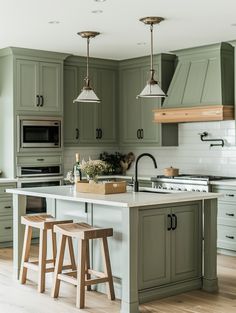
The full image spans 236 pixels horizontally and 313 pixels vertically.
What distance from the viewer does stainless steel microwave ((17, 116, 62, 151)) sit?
7.61 meters

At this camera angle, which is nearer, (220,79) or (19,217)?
(19,217)

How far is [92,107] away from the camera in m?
8.54

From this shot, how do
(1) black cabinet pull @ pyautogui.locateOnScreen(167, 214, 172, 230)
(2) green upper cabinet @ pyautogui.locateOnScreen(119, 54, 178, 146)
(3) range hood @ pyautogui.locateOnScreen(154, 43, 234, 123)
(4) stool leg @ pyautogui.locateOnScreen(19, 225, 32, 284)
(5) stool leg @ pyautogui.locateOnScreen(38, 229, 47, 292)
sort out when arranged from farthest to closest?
(2) green upper cabinet @ pyautogui.locateOnScreen(119, 54, 178, 146) < (3) range hood @ pyautogui.locateOnScreen(154, 43, 234, 123) < (4) stool leg @ pyautogui.locateOnScreen(19, 225, 32, 284) < (5) stool leg @ pyautogui.locateOnScreen(38, 229, 47, 292) < (1) black cabinet pull @ pyautogui.locateOnScreen(167, 214, 172, 230)

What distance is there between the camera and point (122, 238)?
15.1 ft

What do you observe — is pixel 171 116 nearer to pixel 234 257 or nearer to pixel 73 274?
pixel 234 257

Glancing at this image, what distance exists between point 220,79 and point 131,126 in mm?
1829

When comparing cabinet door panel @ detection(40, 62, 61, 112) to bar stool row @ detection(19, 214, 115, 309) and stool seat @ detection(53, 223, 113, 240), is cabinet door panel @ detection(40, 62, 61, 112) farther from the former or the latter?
stool seat @ detection(53, 223, 113, 240)

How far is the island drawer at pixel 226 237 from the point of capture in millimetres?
6867

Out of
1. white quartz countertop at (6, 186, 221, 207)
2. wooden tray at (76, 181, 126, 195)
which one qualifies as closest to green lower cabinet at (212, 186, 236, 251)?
white quartz countertop at (6, 186, 221, 207)

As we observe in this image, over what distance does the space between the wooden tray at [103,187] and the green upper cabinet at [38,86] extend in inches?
98.1

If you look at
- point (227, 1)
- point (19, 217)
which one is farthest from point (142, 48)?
point (19, 217)

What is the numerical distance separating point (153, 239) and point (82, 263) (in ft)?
2.11

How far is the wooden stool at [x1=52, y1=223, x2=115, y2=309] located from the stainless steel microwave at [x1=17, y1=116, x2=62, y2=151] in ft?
9.16

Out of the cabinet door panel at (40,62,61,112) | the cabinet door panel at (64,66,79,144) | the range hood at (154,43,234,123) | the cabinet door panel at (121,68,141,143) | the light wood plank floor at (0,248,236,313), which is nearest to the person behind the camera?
the light wood plank floor at (0,248,236,313)
